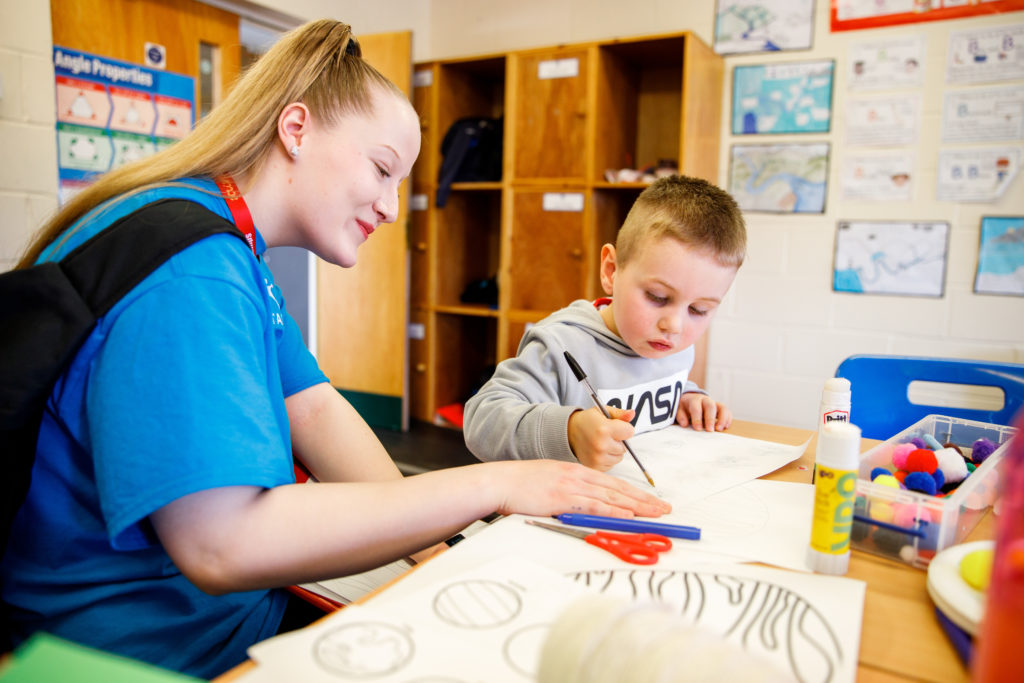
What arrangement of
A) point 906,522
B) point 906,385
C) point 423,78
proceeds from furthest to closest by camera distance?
1. point 423,78
2. point 906,385
3. point 906,522

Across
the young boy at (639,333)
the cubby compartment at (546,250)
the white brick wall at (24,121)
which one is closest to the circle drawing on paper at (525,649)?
the young boy at (639,333)

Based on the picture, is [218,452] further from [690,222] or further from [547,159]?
[547,159]

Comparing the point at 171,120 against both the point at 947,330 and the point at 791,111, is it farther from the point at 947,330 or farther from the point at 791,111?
the point at 947,330

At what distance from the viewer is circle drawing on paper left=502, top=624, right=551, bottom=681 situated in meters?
0.45

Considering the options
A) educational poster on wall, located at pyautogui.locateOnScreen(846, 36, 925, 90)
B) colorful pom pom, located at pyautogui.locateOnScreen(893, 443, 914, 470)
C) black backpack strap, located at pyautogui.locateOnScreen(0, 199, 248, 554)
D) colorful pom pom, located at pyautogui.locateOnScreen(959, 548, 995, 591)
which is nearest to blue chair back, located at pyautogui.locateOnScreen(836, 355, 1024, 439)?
colorful pom pom, located at pyautogui.locateOnScreen(893, 443, 914, 470)

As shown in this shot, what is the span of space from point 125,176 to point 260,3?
256 centimetres

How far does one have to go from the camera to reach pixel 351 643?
0.46 meters

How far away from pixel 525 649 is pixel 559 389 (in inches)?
28.0

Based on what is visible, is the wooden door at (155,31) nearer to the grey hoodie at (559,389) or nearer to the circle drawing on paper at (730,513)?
the grey hoodie at (559,389)

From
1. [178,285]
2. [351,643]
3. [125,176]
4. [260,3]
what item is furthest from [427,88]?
[351,643]

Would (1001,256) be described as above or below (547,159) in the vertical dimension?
below

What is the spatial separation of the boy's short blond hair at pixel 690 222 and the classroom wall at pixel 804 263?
1.84 m

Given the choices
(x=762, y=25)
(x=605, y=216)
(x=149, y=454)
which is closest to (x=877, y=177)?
Answer: (x=762, y=25)

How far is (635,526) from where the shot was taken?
688 mm
